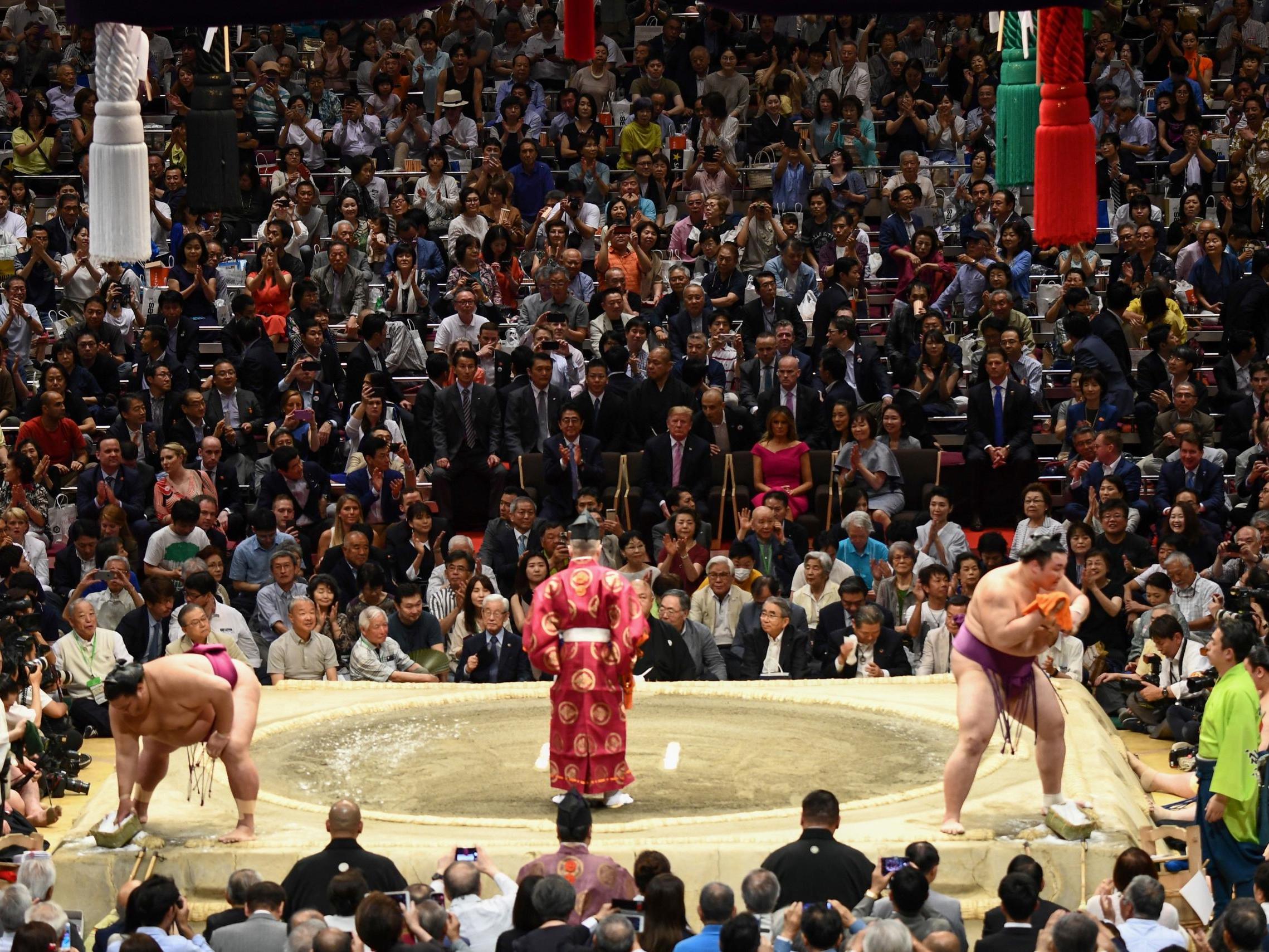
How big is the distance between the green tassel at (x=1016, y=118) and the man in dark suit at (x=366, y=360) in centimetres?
469

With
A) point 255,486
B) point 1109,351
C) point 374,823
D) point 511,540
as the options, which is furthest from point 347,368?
point 374,823

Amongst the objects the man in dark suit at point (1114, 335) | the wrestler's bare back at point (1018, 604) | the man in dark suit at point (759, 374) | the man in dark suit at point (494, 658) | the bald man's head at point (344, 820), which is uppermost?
the man in dark suit at point (1114, 335)

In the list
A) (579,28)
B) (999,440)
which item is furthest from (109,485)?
(579,28)

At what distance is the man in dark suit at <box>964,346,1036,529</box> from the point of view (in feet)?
26.6

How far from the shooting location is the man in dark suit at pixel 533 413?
26.5 ft

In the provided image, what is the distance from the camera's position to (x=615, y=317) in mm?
8672

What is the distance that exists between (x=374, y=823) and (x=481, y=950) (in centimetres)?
114

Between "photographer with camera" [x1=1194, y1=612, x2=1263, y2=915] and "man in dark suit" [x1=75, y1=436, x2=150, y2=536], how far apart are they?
13.6 feet

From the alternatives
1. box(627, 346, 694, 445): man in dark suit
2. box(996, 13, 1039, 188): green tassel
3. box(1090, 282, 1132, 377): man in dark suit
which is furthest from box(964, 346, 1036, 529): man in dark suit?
box(996, 13, 1039, 188): green tassel

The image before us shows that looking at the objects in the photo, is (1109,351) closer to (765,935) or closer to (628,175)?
(628,175)

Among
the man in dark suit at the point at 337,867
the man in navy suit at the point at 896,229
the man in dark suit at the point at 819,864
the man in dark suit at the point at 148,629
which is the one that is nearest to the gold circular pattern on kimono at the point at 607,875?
the man in dark suit at the point at 819,864

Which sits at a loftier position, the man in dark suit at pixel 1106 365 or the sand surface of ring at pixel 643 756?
the man in dark suit at pixel 1106 365

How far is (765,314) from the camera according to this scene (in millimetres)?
8680

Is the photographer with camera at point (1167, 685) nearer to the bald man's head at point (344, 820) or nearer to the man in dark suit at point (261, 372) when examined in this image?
the bald man's head at point (344, 820)
